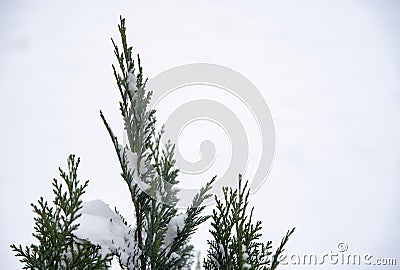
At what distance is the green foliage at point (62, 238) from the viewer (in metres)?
2.82

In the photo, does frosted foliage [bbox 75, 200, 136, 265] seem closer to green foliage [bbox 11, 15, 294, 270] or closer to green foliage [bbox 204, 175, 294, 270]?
green foliage [bbox 11, 15, 294, 270]

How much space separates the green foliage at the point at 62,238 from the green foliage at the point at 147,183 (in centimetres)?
30

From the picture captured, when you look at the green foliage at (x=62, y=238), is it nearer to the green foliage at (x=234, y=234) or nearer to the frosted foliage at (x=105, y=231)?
the frosted foliage at (x=105, y=231)

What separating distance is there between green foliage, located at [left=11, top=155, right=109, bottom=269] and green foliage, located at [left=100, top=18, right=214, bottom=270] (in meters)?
0.30

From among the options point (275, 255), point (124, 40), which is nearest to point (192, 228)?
point (275, 255)

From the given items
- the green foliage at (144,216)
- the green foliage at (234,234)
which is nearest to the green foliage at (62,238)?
the green foliage at (144,216)

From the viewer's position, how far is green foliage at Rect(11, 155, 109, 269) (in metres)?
2.82

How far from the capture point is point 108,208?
3.17 metres

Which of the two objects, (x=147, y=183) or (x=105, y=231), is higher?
(x=147, y=183)

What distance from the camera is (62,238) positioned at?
2.83 meters

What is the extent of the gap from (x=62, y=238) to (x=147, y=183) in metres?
0.83

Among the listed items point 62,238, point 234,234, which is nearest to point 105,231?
point 62,238

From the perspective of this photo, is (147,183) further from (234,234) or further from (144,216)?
(234,234)

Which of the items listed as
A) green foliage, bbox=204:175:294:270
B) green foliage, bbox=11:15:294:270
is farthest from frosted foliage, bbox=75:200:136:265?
green foliage, bbox=204:175:294:270
